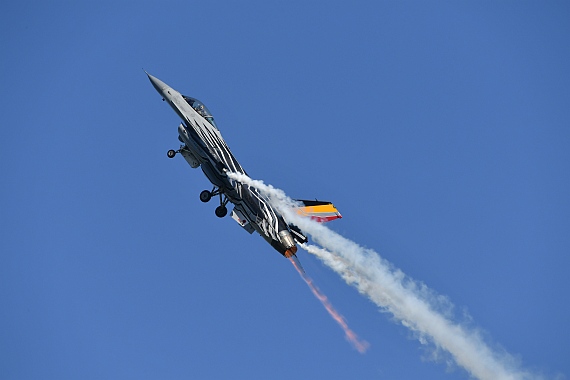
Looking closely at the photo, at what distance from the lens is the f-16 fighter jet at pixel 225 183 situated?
1529 inches

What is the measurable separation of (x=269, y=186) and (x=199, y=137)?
416 cm

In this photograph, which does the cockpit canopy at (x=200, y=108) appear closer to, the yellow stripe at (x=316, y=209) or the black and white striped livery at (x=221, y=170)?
the black and white striped livery at (x=221, y=170)

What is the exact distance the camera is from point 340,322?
38.7 metres

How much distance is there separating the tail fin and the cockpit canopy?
5428mm

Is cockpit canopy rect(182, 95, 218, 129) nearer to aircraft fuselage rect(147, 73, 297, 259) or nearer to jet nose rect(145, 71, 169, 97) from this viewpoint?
aircraft fuselage rect(147, 73, 297, 259)

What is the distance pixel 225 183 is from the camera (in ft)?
134

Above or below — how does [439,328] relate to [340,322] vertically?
above

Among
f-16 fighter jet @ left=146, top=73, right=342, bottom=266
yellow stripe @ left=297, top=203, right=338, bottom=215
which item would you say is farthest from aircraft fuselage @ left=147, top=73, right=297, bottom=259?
yellow stripe @ left=297, top=203, right=338, bottom=215

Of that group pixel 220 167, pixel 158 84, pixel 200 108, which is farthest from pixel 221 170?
pixel 158 84

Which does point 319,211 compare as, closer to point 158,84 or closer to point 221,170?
point 221,170

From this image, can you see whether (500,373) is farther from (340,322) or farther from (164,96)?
(164,96)

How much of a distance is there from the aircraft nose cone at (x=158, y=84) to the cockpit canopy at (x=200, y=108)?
104 cm

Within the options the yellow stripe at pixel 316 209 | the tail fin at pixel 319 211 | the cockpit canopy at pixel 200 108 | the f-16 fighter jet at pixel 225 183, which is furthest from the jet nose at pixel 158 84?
the yellow stripe at pixel 316 209

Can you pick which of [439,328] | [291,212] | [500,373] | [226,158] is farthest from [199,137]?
[500,373]
